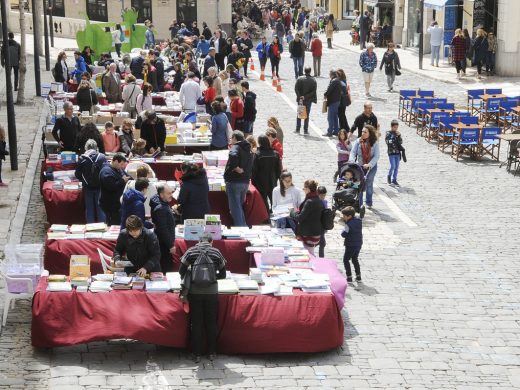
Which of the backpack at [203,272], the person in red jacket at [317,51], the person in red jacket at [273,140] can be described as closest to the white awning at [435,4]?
the person in red jacket at [317,51]

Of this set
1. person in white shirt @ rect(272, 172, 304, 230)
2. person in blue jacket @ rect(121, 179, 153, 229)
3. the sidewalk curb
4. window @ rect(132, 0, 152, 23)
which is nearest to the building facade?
window @ rect(132, 0, 152, 23)

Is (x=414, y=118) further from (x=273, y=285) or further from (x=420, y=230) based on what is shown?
(x=273, y=285)

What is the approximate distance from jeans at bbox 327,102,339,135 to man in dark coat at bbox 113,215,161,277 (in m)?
14.4

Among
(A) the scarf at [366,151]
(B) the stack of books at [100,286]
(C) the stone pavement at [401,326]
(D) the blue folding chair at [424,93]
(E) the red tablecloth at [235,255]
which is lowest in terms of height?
(C) the stone pavement at [401,326]

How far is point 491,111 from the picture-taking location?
3162 cm

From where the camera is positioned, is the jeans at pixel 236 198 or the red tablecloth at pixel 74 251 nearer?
the red tablecloth at pixel 74 251

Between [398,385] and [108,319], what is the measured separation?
3373 millimetres

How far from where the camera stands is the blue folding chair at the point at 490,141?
87.7ft

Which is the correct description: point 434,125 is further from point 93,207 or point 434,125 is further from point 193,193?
point 193,193

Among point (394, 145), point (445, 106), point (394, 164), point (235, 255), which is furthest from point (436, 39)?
point (235, 255)

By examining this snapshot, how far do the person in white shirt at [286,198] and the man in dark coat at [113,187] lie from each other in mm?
2336

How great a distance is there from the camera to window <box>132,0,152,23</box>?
60.9 metres

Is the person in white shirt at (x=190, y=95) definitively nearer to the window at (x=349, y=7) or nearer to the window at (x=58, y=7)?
the window at (x=58, y=7)

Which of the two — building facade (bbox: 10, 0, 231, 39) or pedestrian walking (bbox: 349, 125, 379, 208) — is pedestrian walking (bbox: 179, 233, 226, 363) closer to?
pedestrian walking (bbox: 349, 125, 379, 208)
